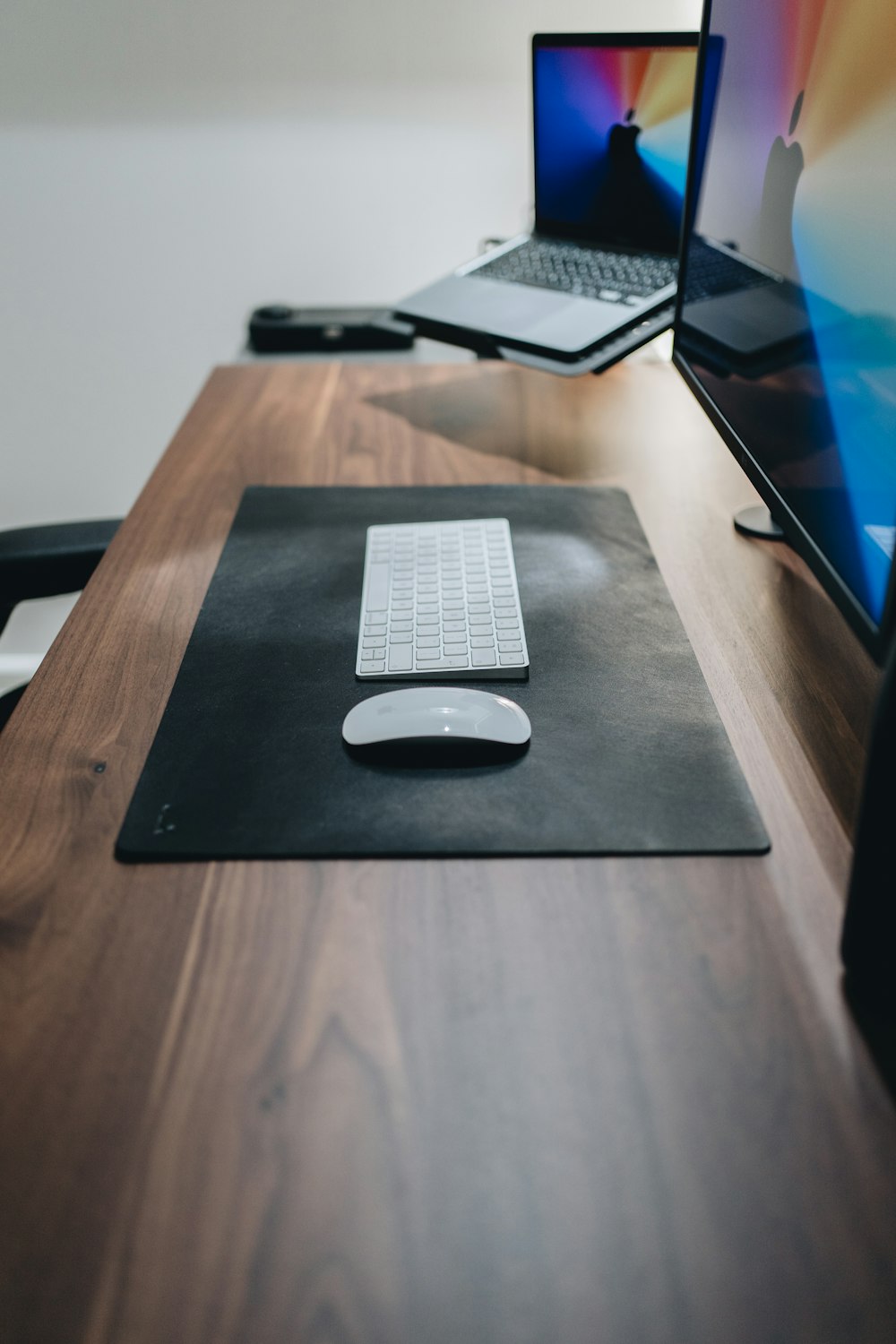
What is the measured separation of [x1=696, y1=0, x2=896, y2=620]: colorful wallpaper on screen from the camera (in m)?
0.55

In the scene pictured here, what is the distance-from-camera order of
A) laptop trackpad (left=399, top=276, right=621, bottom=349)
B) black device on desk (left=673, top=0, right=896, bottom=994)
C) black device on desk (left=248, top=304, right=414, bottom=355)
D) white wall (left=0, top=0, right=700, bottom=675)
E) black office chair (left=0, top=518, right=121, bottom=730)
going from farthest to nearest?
1. white wall (left=0, top=0, right=700, bottom=675)
2. black device on desk (left=248, top=304, right=414, bottom=355)
3. laptop trackpad (left=399, top=276, right=621, bottom=349)
4. black office chair (left=0, top=518, right=121, bottom=730)
5. black device on desk (left=673, top=0, right=896, bottom=994)

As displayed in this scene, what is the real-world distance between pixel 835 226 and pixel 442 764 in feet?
1.40

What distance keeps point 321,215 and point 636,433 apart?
997 mm

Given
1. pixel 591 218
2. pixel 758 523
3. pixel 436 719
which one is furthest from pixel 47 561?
pixel 591 218

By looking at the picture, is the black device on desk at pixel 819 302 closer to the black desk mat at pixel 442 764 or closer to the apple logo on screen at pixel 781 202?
the apple logo on screen at pixel 781 202

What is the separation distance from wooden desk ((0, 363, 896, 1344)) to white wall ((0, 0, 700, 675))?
4.65 ft

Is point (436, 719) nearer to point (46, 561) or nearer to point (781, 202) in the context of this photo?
point (781, 202)

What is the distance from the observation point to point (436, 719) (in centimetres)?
61

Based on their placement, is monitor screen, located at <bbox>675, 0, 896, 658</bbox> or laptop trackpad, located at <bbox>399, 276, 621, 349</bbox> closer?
monitor screen, located at <bbox>675, 0, 896, 658</bbox>

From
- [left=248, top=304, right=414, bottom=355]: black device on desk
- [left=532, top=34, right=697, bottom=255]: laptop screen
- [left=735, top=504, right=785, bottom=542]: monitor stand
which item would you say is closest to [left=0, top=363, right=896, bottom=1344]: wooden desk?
[left=735, top=504, right=785, bottom=542]: monitor stand

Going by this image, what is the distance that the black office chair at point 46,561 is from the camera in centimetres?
102

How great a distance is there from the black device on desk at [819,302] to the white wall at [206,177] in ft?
3.08

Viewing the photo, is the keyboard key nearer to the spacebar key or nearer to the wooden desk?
the spacebar key

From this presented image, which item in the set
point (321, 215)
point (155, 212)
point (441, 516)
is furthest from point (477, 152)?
→ point (441, 516)
